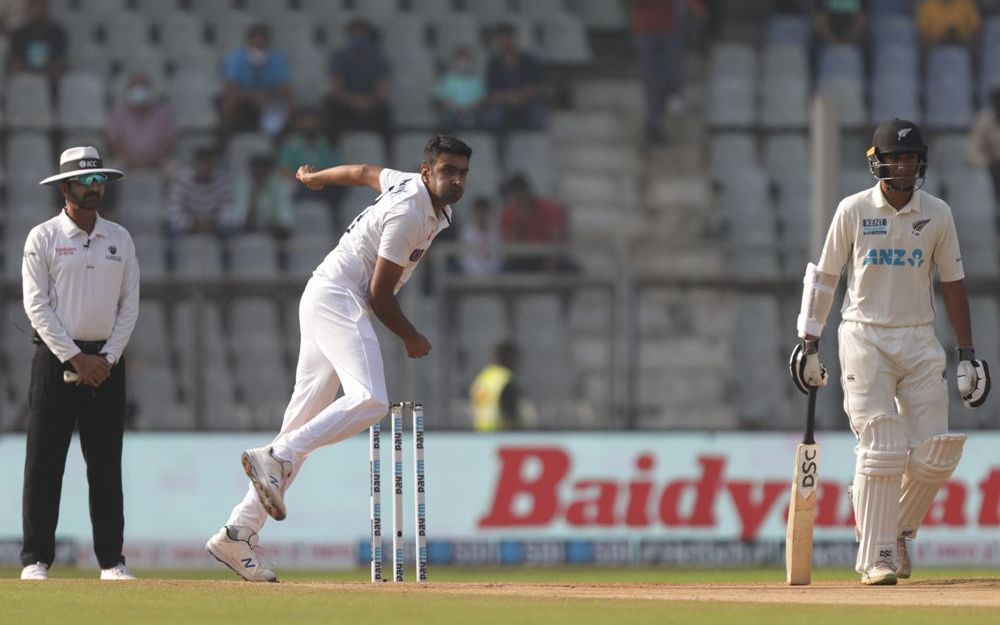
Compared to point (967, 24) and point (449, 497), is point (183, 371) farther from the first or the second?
point (967, 24)

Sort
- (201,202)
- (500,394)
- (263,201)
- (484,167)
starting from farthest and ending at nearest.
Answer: (484,167)
(263,201)
(201,202)
(500,394)

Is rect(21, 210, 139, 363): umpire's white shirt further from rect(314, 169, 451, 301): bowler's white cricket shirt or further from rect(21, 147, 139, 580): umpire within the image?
rect(314, 169, 451, 301): bowler's white cricket shirt

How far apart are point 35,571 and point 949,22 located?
14.4 meters

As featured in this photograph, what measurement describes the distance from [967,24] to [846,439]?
7950 mm

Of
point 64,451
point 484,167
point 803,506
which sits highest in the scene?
point 484,167

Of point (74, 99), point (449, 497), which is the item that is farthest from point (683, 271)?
point (74, 99)

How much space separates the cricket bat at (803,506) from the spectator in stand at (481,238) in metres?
6.44

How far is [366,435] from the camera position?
1564cm

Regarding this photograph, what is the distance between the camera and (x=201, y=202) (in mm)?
18391

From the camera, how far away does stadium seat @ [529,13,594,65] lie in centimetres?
2203

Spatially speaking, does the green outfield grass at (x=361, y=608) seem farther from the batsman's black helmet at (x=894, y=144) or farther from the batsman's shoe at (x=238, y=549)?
the batsman's black helmet at (x=894, y=144)

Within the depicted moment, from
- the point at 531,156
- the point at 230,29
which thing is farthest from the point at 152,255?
the point at 230,29

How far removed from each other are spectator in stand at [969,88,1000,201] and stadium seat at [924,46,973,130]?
66 cm

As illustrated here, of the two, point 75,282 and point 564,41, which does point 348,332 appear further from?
point 564,41
